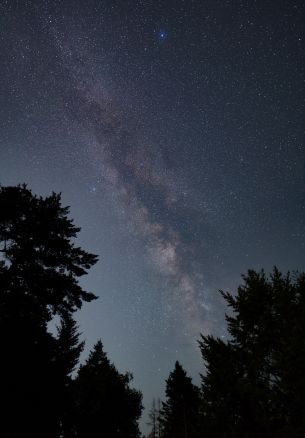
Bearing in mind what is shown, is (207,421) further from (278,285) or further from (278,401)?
(278,285)

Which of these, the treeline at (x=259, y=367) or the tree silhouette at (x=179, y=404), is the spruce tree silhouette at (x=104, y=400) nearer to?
the tree silhouette at (x=179, y=404)

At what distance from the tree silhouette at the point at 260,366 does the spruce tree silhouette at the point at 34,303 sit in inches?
337

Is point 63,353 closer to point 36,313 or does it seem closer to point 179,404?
point 36,313

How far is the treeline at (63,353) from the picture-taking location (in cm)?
1098

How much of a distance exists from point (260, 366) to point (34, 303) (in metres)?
11.7

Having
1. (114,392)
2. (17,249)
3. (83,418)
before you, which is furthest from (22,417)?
(114,392)

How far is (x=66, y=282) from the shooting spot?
15.4 metres

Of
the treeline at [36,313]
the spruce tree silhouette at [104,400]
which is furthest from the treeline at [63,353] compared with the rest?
the spruce tree silhouette at [104,400]

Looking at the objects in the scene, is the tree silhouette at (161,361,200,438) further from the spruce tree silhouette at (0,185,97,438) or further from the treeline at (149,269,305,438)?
the spruce tree silhouette at (0,185,97,438)

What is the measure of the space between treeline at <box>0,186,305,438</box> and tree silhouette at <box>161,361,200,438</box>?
16.8 metres

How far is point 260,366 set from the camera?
14.7 meters

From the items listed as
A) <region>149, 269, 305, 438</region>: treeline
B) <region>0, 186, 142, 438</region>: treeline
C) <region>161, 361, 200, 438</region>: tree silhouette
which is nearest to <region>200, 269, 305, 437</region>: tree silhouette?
<region>149, 269, 305, 438</region>: treeline

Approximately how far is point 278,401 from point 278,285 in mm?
5974

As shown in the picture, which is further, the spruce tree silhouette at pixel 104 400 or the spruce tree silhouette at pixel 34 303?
the spruce tree silhouette at pixel 104 400
